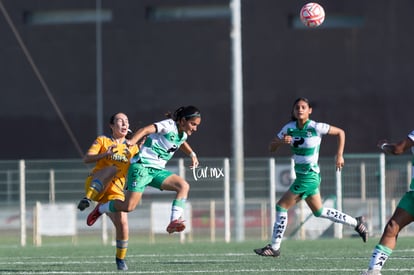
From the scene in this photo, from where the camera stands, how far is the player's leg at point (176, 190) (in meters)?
13.1

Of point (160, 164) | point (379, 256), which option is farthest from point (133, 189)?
point (379, 256)

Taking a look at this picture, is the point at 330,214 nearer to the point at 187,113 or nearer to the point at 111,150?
the point at 187,113

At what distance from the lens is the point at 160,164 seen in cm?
1354

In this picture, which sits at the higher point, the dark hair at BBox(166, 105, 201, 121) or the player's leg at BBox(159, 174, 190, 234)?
the dark hair at BBox(166, 105, 201, 121)

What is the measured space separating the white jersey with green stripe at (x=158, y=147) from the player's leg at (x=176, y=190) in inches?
5.8

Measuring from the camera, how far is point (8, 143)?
122ft

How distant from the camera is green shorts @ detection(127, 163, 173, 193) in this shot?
525 inches

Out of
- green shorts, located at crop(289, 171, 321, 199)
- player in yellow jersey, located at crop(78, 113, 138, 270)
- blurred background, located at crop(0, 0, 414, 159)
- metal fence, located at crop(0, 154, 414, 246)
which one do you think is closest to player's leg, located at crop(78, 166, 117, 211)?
player in yellow jersey, located at crop(78, 113, 138, 270)

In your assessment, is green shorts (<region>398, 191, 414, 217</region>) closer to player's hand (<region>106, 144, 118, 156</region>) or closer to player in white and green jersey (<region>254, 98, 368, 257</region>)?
player in white and green jersey (<region>254, 98, 368, 257</region>)

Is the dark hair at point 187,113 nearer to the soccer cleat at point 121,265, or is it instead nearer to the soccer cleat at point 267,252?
the soccer cleat at point 121,265

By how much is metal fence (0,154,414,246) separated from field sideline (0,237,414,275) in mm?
4791

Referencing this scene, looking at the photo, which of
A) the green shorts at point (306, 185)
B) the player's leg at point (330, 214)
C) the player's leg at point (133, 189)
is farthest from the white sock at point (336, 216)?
the player's leg at point (133, 189)

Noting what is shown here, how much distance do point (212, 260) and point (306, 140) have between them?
1.84 m

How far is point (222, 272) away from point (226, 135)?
24.3 metres
